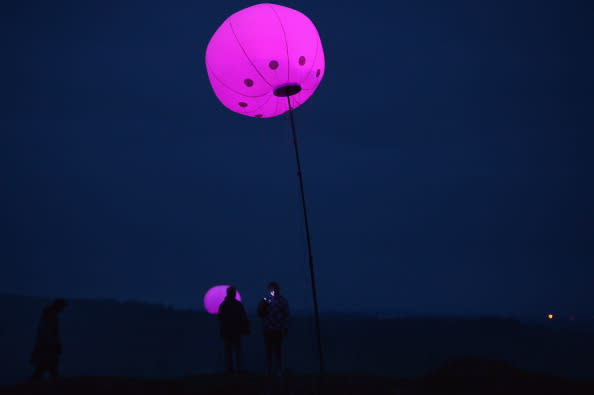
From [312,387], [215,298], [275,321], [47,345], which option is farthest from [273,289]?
[215,298]

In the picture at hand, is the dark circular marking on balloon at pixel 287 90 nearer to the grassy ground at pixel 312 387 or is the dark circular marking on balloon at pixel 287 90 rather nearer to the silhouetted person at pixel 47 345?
the grassy ground at pixel 312 387

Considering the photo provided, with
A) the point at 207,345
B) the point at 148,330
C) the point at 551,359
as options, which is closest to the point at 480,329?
the point at 551,359

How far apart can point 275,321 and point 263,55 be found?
164 inches

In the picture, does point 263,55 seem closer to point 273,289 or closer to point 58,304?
point 273,289

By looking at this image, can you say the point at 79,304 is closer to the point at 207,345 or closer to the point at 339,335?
the point at 207,345

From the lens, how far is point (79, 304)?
299 feet

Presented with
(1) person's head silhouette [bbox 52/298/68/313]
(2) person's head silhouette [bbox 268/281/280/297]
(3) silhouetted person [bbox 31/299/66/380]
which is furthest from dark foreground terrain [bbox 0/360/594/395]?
(1) person's head silhouette [bbox 52/298/68/313]

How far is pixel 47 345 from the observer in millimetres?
7098

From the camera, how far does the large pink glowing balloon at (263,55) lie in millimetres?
5152

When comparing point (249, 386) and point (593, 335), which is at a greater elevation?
point (249, 386)

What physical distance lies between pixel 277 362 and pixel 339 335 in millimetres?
83059

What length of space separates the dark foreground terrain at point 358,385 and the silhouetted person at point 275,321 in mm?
472

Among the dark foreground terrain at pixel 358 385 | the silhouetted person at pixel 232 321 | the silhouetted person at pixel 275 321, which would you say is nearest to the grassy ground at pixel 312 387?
the dark foreground terrain at pixel 358 385

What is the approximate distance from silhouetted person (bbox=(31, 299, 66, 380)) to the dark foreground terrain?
163 centimetres
